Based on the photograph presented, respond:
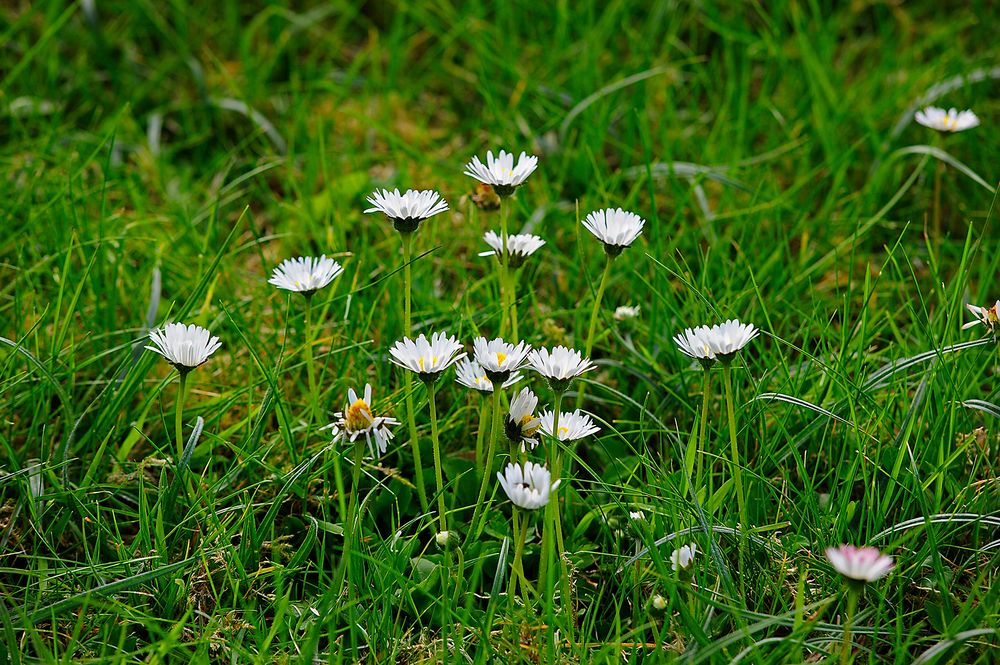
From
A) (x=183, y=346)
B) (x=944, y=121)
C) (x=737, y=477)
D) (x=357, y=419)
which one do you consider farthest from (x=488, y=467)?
(x=944, y=121)

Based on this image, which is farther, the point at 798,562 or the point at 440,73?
the point at 440,73

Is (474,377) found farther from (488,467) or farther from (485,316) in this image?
(485,316)

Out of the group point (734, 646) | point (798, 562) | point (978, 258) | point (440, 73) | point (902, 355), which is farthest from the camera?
point (440, 73)

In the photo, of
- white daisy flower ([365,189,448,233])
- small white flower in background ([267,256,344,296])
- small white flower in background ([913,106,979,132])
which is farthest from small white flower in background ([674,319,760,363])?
small white flower in background ([913,106,979,132])

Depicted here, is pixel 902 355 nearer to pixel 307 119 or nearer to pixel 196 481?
pixel 196 481

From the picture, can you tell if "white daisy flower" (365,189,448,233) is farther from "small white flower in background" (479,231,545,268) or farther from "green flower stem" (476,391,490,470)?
"green flower stem" (476,391,490,470)

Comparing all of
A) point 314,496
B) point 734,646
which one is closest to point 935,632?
point 734,646
